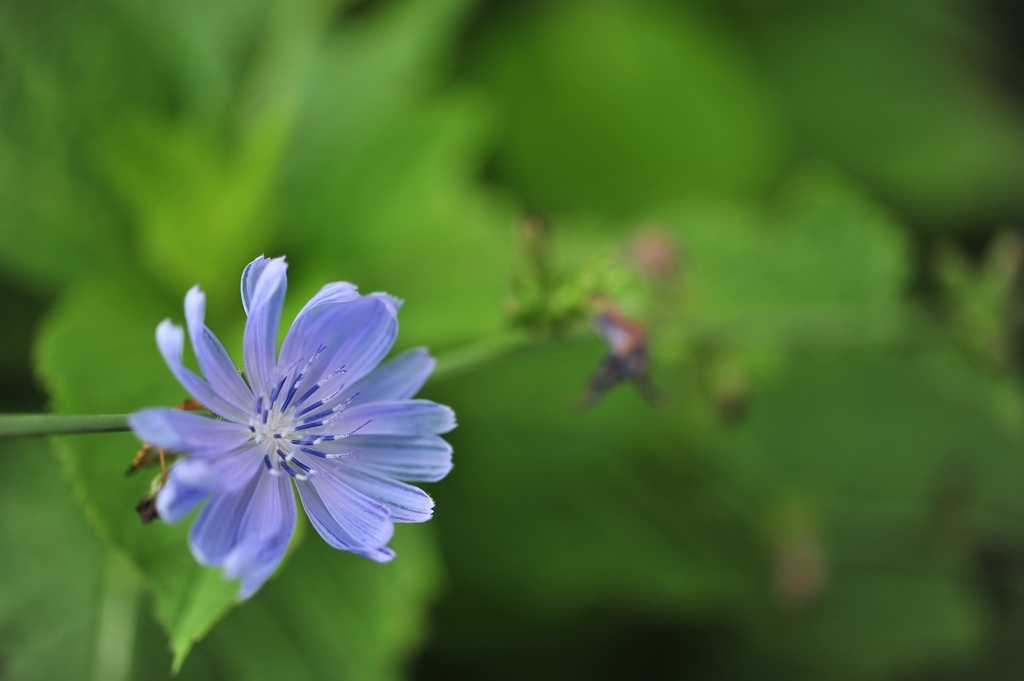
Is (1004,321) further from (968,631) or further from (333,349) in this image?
(333,349)

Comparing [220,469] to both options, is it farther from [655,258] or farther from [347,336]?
[655,258]

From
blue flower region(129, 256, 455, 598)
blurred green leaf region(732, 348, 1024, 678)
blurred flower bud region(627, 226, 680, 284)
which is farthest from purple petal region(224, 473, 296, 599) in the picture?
blurred green leaf region(732, 348, 1024, 678)

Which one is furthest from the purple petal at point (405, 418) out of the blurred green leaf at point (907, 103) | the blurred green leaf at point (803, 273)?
the blurred green leaf at point (907, 103)

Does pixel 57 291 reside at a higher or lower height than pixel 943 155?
lower

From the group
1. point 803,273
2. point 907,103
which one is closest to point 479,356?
point 803,273

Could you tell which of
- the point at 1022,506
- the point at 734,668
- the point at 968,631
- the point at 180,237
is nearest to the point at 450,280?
the point at 180,237

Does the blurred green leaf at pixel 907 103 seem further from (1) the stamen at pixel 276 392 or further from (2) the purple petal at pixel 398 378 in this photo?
(1) the stamen at pixel 276 392

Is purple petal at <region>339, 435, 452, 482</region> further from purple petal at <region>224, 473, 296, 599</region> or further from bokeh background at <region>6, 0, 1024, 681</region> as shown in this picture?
bokeh background at <region>6, 0, 1024, 681</region>
